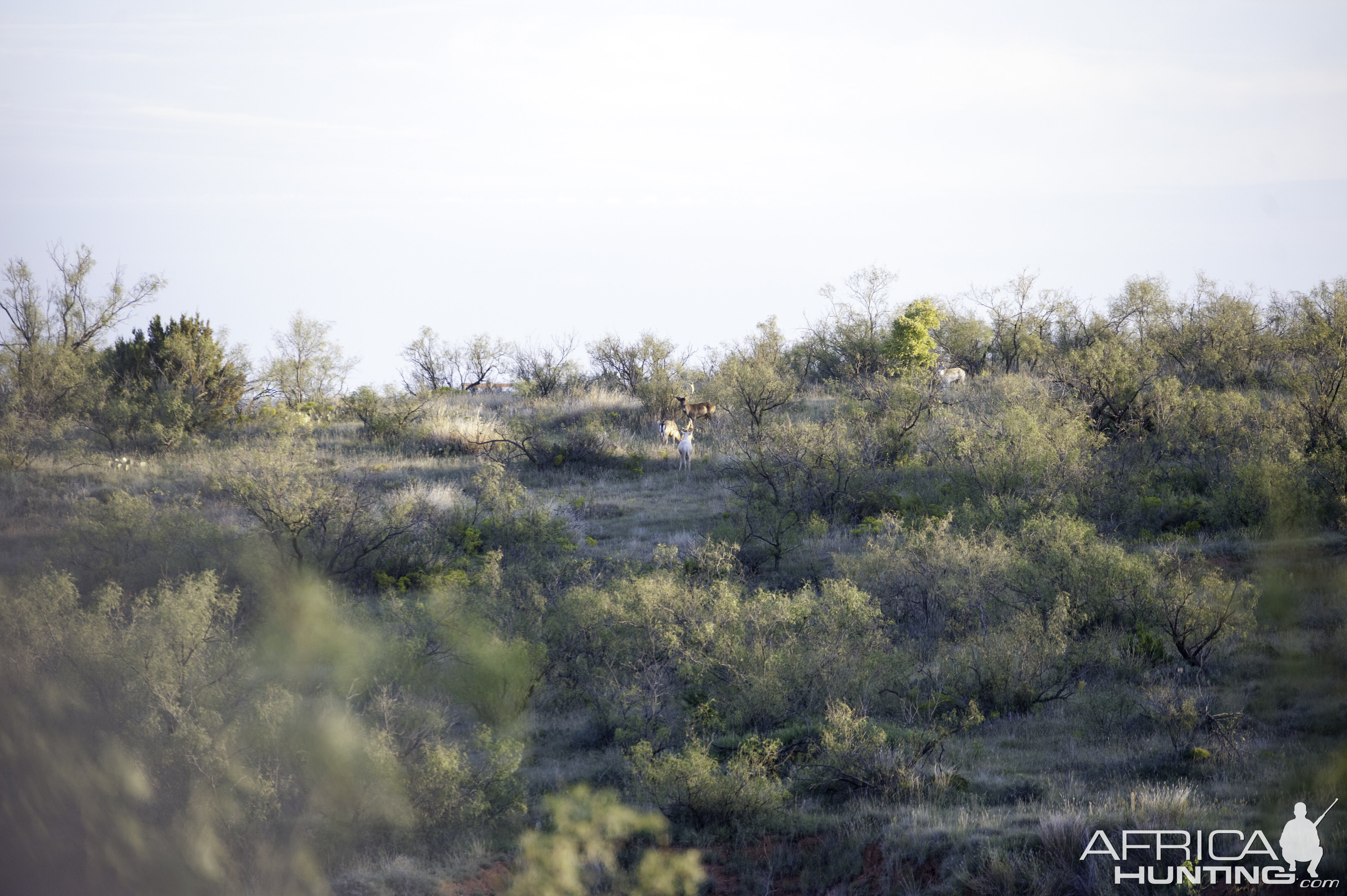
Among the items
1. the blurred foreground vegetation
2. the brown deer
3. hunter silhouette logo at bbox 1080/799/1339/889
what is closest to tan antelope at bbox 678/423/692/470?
the blurred foreground vegetation

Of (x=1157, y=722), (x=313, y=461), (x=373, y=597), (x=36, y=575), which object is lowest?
(x=1157, y=722)

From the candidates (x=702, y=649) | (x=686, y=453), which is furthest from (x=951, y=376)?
(x=702, y=649)

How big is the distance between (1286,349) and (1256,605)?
17.0 meters

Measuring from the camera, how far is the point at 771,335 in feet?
98.0

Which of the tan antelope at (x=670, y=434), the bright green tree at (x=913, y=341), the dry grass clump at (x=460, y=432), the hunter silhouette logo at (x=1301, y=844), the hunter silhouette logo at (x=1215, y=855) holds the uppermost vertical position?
the bright green tree at (x=913, y=341)

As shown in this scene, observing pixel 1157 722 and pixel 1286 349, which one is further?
pixel 1286 349

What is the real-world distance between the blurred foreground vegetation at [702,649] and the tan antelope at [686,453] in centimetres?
40

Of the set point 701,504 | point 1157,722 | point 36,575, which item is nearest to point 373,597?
point 36,575

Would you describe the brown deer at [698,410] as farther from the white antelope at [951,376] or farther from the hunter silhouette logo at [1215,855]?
the hunter silhouette logo at [1215,855]

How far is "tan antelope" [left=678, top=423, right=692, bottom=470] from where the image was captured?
2194 centimetres

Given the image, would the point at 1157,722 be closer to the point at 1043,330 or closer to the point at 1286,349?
the point at 1286,349

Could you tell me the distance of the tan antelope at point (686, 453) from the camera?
21938mm

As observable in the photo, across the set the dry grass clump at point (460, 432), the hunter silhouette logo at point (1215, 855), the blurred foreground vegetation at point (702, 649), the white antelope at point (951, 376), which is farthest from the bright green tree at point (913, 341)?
the hunter silhouette logo at point (1215, 855)

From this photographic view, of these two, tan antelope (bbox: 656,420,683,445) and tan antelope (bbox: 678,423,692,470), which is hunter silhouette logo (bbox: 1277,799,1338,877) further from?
tan antelope (bbox: 656,420,683,445)
